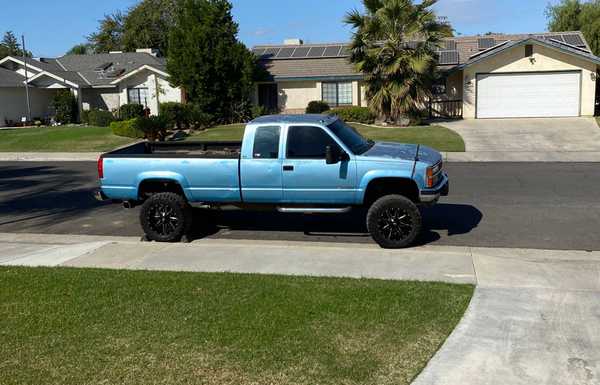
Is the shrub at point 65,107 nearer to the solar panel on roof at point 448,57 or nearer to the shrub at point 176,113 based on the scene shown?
the shrub at point 176,113

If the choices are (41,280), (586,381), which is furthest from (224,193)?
(586,381)

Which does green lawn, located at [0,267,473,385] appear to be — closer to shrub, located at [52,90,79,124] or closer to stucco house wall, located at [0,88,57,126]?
shrub, located at [52,90,79,124]

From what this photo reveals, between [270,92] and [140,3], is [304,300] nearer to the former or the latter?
[270,92]

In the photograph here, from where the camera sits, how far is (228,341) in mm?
5324

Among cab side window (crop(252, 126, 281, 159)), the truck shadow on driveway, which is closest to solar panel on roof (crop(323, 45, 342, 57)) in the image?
the truck shadow on driveway

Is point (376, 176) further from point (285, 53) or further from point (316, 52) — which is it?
point (285, 53)

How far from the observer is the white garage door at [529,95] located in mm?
30484

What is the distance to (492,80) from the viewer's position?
31.1 metres

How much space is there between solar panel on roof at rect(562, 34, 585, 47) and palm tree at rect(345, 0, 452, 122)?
351 inches

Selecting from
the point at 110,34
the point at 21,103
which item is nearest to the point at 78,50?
the point at 110,34

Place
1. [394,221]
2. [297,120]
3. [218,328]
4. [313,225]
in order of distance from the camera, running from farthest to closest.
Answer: [313,225] < [297,120] < [394,221] < [218,328]

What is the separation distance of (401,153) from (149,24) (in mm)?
60034

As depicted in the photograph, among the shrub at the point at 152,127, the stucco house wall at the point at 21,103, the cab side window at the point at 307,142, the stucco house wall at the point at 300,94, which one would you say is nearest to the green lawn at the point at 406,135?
the shrub at the point at 152,127

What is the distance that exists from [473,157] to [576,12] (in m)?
37.4
